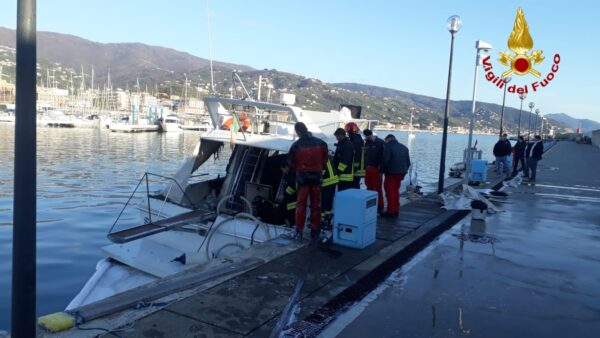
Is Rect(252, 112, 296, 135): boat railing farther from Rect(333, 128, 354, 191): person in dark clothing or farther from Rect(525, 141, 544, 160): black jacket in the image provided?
Rect(525, 141, 544, 160): black jacket

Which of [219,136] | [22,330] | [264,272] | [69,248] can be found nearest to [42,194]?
[69,248]

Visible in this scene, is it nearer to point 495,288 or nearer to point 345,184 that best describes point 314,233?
point 345,184

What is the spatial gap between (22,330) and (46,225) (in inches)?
526

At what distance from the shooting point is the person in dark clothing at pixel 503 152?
19297 millimetres

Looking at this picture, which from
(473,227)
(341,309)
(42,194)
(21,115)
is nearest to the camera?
(21,115)

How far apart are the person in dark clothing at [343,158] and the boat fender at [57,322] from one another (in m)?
5.25

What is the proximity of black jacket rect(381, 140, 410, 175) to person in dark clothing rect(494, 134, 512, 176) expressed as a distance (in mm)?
11286

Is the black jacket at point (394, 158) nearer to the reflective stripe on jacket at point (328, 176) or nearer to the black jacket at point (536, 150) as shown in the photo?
the reflective stripe on jacket at point (328, 176)

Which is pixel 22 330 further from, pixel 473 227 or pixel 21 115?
pixel 473 227

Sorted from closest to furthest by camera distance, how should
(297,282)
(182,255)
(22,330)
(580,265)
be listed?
(22,330) → (297,282) → (580,265) → (182,255)

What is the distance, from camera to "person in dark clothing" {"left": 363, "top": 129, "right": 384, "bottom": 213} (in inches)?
372

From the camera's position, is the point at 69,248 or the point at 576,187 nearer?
the point at 69,248

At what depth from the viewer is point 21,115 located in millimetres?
2570

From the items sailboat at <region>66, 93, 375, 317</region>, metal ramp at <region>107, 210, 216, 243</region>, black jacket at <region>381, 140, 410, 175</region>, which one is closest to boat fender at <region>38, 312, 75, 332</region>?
sailboat at <region>66, 93, 375, 317</region>
